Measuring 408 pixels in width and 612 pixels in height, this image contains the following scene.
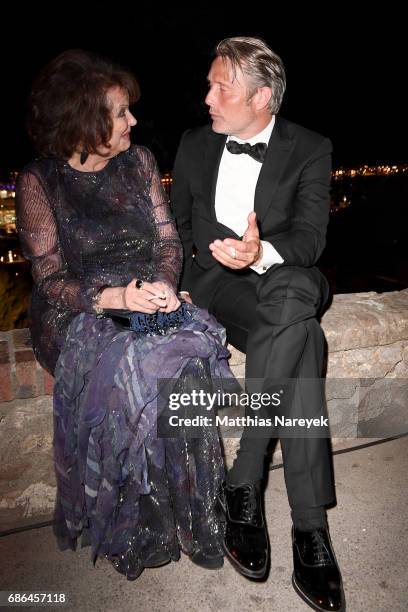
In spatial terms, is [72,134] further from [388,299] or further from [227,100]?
[388,299]

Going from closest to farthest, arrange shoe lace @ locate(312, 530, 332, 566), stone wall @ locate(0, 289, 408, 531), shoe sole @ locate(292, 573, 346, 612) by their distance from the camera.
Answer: shoe sole @ locate(292, 573, 346, 612), shoe lace @ locate(312, 530, 332, 566), stone wall @ locate(0, 289, 408, 531)

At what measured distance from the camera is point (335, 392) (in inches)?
102

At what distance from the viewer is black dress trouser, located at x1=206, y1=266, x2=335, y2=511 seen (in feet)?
5.99

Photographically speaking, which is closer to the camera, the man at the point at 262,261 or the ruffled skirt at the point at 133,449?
the ruffled skirt at the point at 133,449

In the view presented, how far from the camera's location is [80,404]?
5.87ft

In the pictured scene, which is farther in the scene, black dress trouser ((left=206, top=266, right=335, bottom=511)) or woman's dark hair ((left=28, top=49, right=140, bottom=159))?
woman's dark hair ((left=28, top=49, right=140, bottom=159))

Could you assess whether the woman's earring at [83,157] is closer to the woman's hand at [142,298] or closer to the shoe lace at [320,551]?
the woman's hand at [142,298]

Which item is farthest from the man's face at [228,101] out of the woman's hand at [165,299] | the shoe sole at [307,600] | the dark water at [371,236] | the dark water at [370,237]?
the dark water at [371,236]

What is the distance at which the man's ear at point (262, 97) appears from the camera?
2288mm

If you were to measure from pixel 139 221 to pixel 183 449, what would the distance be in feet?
3.48

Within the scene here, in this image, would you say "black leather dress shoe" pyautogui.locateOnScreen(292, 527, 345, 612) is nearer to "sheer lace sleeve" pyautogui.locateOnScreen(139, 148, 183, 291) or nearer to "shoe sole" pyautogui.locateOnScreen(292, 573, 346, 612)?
"shoe sole" pyautogui.locateOnScreen(292, 573, 346, 612)

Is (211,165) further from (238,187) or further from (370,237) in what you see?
(370,237)

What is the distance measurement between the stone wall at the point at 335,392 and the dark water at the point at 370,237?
39.6ft

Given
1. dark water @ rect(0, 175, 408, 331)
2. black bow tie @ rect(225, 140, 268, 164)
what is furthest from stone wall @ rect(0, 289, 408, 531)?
dark water @ rect(0, 175, 408, 331)
